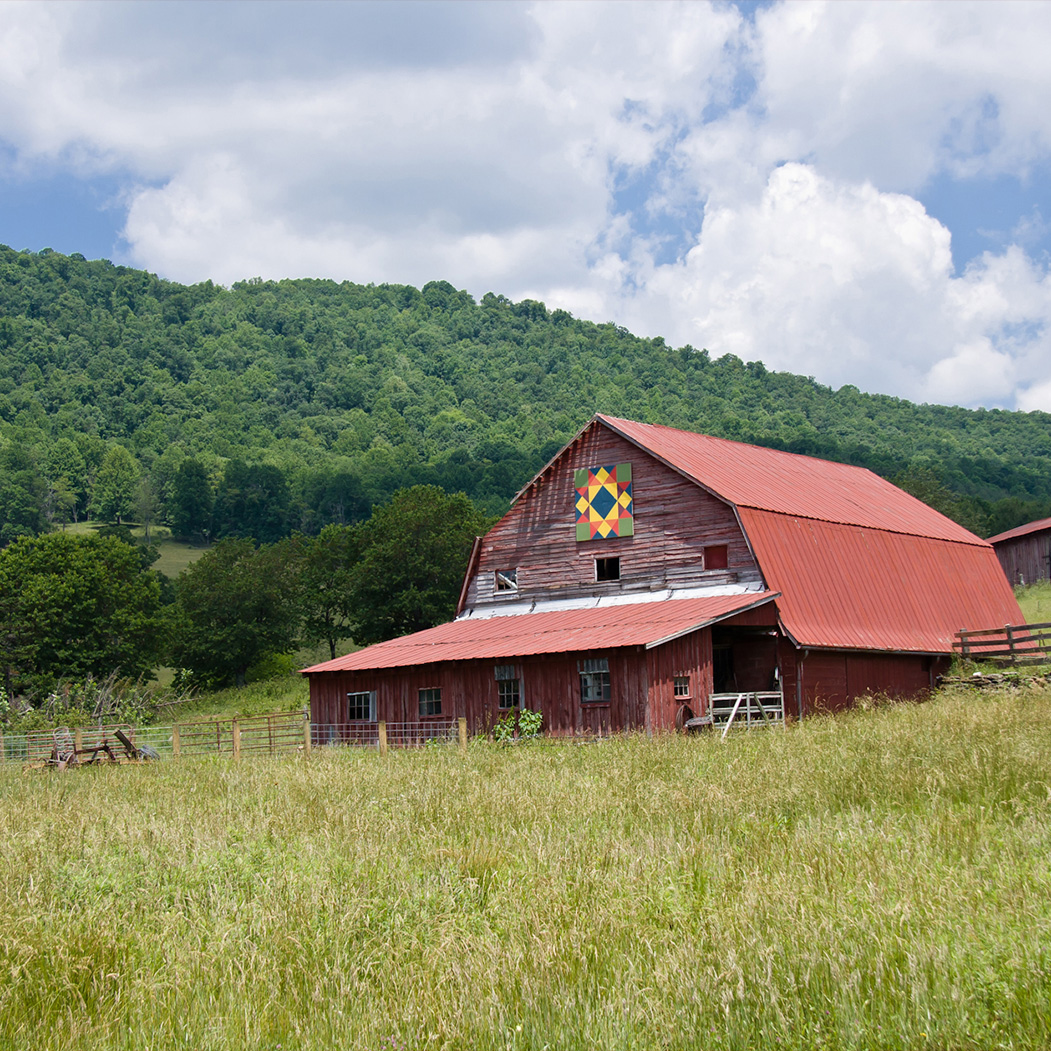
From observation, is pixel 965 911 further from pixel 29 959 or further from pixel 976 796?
pixel 29 959

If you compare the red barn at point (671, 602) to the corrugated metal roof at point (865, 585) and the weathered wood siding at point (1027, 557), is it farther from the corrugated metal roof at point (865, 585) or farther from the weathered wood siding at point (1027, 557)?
the weathered wood siding at point (1027, 557)

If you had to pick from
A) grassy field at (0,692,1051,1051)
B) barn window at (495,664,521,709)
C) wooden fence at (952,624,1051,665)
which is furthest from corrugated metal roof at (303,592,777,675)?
grassy field at (0,692,1051,1051)

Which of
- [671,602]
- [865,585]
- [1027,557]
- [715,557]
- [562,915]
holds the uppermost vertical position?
[1027,557]

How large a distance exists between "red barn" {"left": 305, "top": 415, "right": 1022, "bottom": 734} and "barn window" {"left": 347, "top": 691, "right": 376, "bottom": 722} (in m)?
0.06

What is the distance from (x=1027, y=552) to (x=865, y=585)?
103 ft

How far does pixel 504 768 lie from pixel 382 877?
8.50 metres

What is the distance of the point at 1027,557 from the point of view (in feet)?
197

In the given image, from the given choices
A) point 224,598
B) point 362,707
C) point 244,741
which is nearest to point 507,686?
point 362,707

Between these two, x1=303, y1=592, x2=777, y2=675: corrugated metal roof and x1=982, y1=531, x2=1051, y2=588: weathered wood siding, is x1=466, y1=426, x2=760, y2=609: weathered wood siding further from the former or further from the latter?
x1=982, y1=531, x2=1051, y2=588: weathered wood siding

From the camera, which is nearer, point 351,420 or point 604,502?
point 604,502

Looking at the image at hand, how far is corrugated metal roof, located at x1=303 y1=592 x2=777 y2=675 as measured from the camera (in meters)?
27.1

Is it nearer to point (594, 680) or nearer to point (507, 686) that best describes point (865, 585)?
point (594, 680)

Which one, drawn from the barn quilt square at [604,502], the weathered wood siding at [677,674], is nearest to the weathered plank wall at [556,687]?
the weathered wood siding at [677,674]

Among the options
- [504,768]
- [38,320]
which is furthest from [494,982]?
[38,320]
